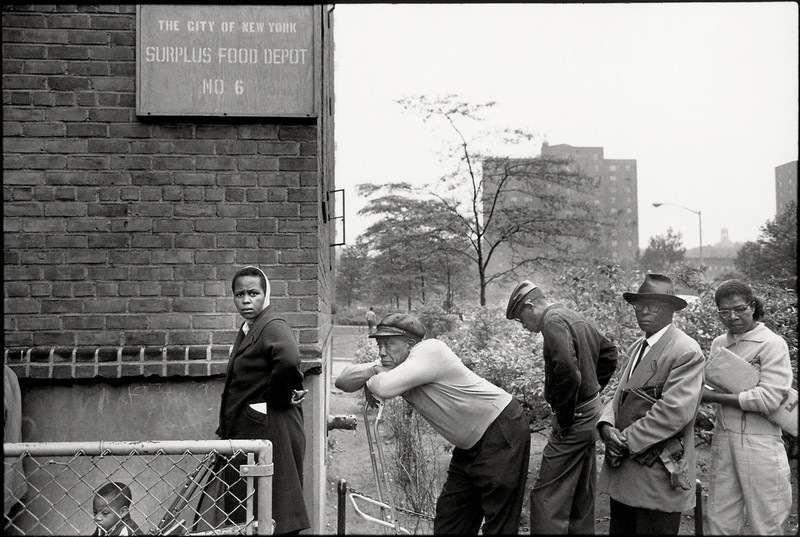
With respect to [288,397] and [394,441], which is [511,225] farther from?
[288,397]

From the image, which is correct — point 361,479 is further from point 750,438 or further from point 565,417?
point 750,438

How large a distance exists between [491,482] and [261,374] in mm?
1397

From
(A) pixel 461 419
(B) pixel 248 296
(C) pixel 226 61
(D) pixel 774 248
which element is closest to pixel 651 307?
(A) pixel 461 419

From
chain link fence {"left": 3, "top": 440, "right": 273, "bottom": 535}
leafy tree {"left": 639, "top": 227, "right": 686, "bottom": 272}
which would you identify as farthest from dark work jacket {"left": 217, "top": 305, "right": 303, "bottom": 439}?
leafy tree {"left": 639, "top": 227, "right": 686, "bottom": 272}

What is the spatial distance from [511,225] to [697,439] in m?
9.94

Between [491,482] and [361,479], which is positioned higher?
[491,482]

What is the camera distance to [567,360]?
374cm

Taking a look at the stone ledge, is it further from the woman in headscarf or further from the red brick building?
the woman in headscarf

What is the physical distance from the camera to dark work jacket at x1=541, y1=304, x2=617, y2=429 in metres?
3.75

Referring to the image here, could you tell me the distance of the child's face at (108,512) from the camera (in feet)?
10.2

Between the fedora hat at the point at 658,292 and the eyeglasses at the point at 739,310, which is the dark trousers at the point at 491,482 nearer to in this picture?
the fedora hat at the point at 658,292

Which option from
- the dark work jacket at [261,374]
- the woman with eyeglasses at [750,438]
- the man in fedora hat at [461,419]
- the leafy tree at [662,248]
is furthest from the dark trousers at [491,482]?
the leafy tree at [662,248]

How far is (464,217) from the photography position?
53.9 feet

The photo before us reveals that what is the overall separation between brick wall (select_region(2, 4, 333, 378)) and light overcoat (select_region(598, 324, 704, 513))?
1971mm
